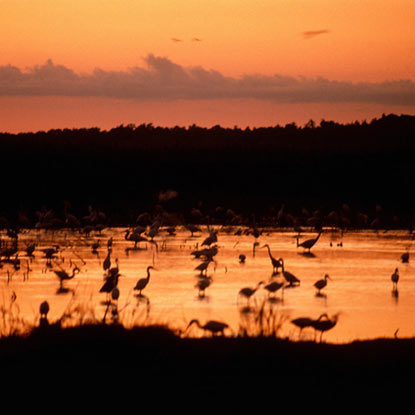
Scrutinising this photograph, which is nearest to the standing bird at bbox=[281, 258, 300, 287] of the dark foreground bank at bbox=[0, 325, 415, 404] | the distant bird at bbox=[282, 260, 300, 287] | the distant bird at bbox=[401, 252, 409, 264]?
the distant bird at bbox=[282, 260, 300, 287]

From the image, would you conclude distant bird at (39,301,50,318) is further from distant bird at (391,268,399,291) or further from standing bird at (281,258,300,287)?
distant bird at (391,268,399,291)

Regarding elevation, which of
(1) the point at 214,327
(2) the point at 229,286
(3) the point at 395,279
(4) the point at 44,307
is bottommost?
(2) the point at 229,286

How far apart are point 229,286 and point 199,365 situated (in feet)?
26.9

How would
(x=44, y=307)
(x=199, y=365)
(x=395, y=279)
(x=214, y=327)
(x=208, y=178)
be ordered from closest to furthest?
(x=199, y=365) → (x=214, y=327) → (x=44, y=307) → (x=395, y=279) → (x=208, y=178)

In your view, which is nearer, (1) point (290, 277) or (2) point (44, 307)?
(2) point (44, 307)

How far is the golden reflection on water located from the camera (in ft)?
44.8

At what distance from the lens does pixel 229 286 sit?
18.0 meters

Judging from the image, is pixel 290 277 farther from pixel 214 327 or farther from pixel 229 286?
pixel 214 327

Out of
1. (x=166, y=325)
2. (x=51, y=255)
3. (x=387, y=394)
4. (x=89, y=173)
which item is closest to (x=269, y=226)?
(x=51, y=255)

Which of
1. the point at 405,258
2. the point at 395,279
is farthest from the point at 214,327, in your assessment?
the point at 405,258

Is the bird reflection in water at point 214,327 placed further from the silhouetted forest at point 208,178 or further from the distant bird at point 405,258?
the silhouetted forest at point 208,178

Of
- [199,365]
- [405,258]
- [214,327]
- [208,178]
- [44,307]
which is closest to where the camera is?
[199,365]

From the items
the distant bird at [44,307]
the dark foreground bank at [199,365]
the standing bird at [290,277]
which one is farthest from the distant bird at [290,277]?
the dark foreground bank at [199,365]

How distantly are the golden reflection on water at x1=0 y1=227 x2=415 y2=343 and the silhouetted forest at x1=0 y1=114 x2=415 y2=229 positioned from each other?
46.7ft
